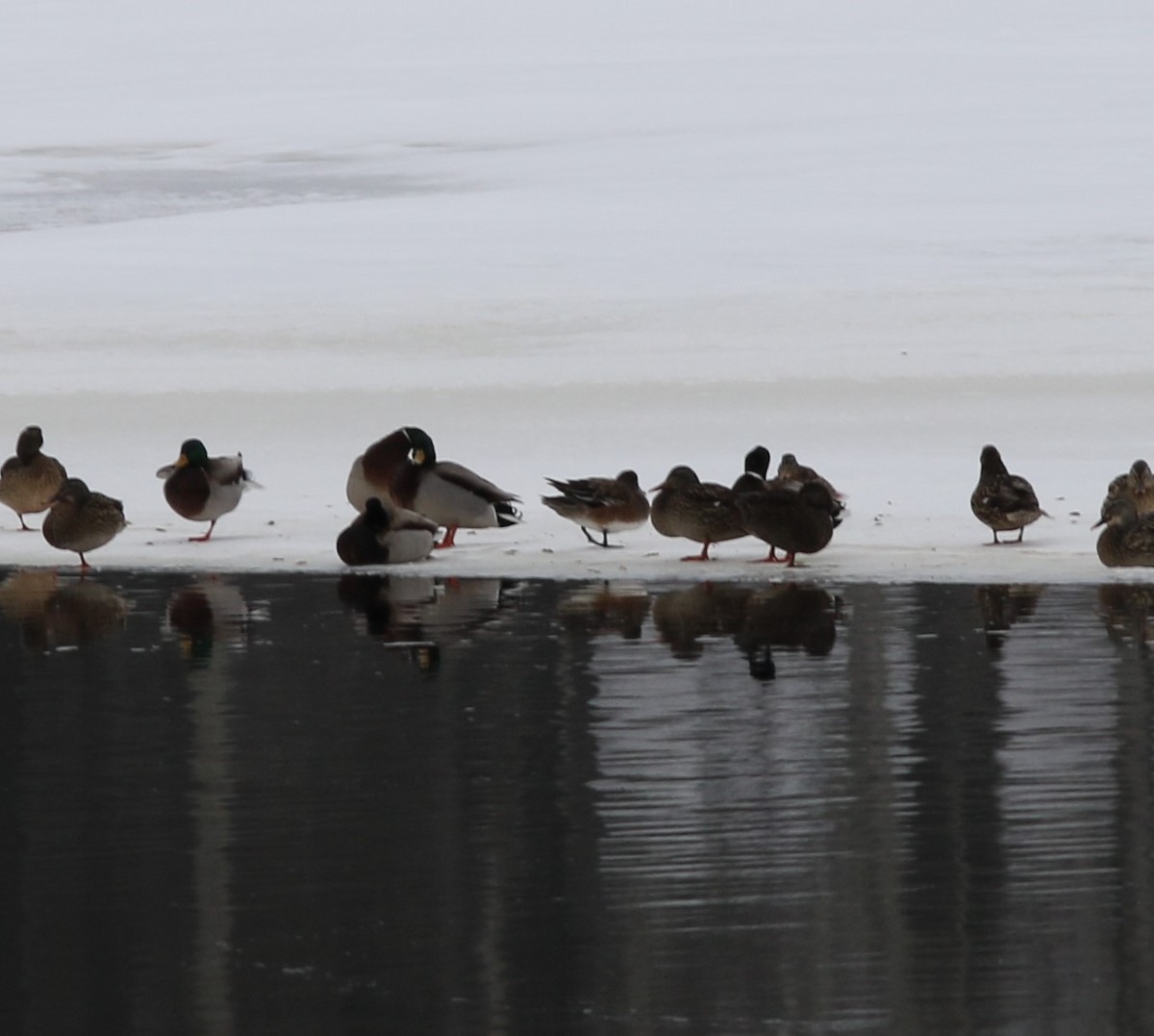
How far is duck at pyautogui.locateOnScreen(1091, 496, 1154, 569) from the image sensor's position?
9.97 m

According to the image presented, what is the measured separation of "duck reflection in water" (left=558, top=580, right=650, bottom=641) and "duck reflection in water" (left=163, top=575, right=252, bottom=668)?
1351 mm

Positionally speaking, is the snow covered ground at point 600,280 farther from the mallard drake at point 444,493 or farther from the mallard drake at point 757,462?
the mallard drake at point 757,462

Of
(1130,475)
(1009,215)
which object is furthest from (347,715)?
(1009,215)

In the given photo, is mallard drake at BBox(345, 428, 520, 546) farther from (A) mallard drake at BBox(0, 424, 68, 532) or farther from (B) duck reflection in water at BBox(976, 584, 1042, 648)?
(B) duck reflection in water at BBox(976, 584, 1042, 648)

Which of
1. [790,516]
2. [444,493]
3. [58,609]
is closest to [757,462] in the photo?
[790,516]

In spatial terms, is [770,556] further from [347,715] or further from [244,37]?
[244,37]

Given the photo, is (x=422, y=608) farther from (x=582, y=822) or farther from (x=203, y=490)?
(x=582, y=822)

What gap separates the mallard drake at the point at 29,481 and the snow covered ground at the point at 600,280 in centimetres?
22

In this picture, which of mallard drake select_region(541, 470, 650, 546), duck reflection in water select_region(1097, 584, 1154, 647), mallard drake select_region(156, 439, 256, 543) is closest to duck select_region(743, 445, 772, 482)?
mallard drake select_region(541, 470, 650, 546)

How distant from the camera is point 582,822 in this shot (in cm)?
608

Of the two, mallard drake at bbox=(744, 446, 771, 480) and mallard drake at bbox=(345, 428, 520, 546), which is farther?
mallard drake at bbox=(744, 446, 771, 480)

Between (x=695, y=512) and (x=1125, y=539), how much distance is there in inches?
80.1

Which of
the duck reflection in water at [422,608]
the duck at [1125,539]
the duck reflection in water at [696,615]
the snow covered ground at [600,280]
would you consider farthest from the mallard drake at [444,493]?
the duck at [1125,539]

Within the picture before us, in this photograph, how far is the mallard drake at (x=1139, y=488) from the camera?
37.0ft
